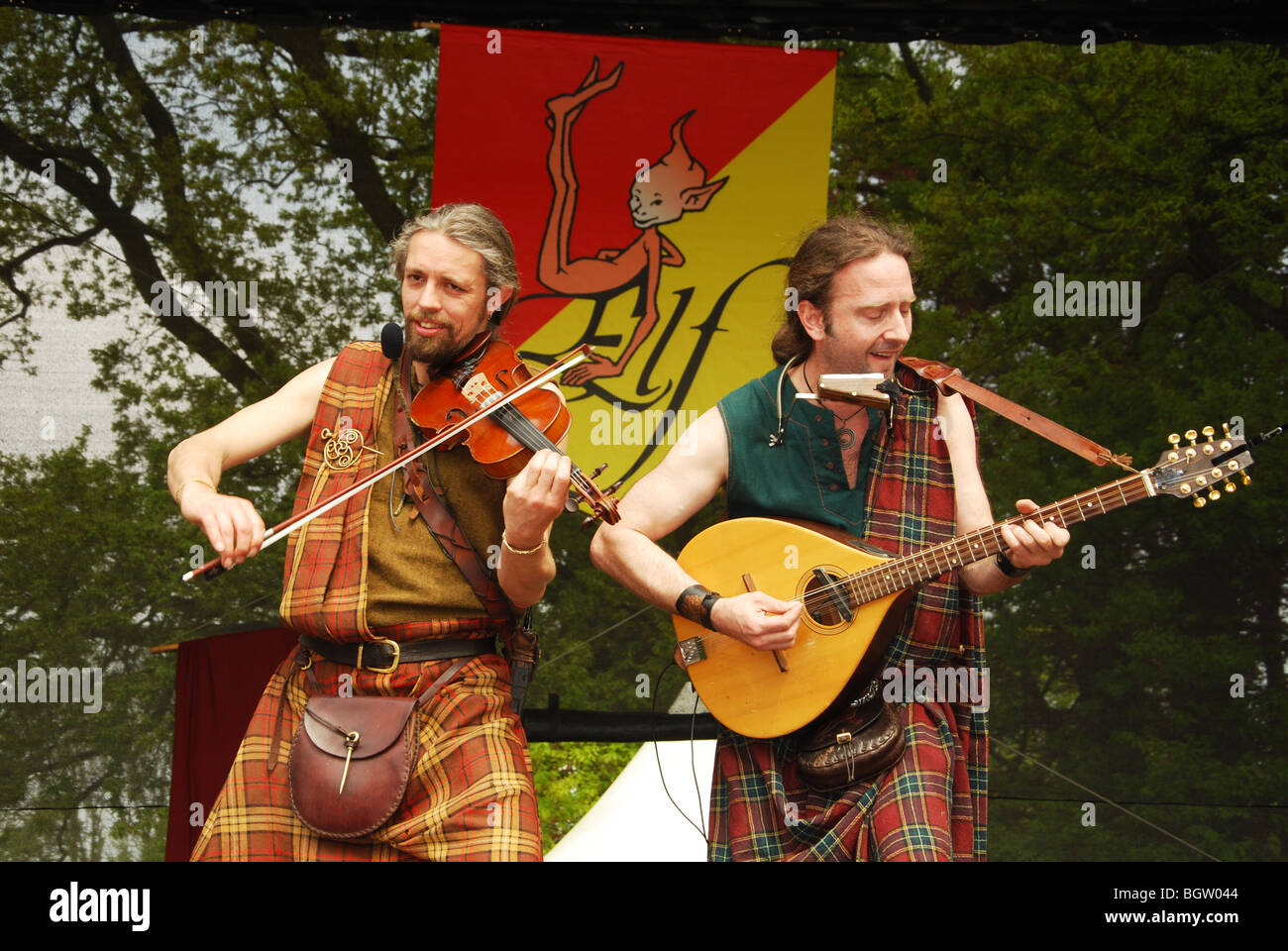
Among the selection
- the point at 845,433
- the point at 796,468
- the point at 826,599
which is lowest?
the point at 826,599

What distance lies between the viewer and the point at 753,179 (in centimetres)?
493

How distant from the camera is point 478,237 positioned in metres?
3.26

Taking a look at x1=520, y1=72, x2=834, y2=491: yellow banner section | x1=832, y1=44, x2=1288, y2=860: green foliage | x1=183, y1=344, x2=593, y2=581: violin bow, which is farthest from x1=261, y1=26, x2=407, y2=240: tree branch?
x1=183, y1=344, x2=593, y2=581: violin bow

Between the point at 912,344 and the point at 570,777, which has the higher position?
the point at 912,344

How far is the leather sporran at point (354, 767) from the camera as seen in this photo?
2912 millimetres

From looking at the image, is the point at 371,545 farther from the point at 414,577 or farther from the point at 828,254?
the point at 828,254

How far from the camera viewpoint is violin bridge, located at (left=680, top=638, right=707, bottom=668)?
3.47 meters

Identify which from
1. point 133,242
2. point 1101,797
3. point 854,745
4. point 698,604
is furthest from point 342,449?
point 1101,797

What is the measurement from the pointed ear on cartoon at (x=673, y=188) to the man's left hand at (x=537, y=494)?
225cm

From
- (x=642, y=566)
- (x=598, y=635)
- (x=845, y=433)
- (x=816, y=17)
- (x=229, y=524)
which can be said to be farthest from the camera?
(x=598, y=635)

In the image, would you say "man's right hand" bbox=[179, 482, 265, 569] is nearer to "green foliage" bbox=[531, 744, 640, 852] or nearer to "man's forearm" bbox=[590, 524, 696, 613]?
"man's forearm" bbox=[590, 524, 696, 613]

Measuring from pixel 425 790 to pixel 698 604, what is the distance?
85cm

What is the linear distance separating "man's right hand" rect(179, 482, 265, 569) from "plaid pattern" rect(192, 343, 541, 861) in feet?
1.13
